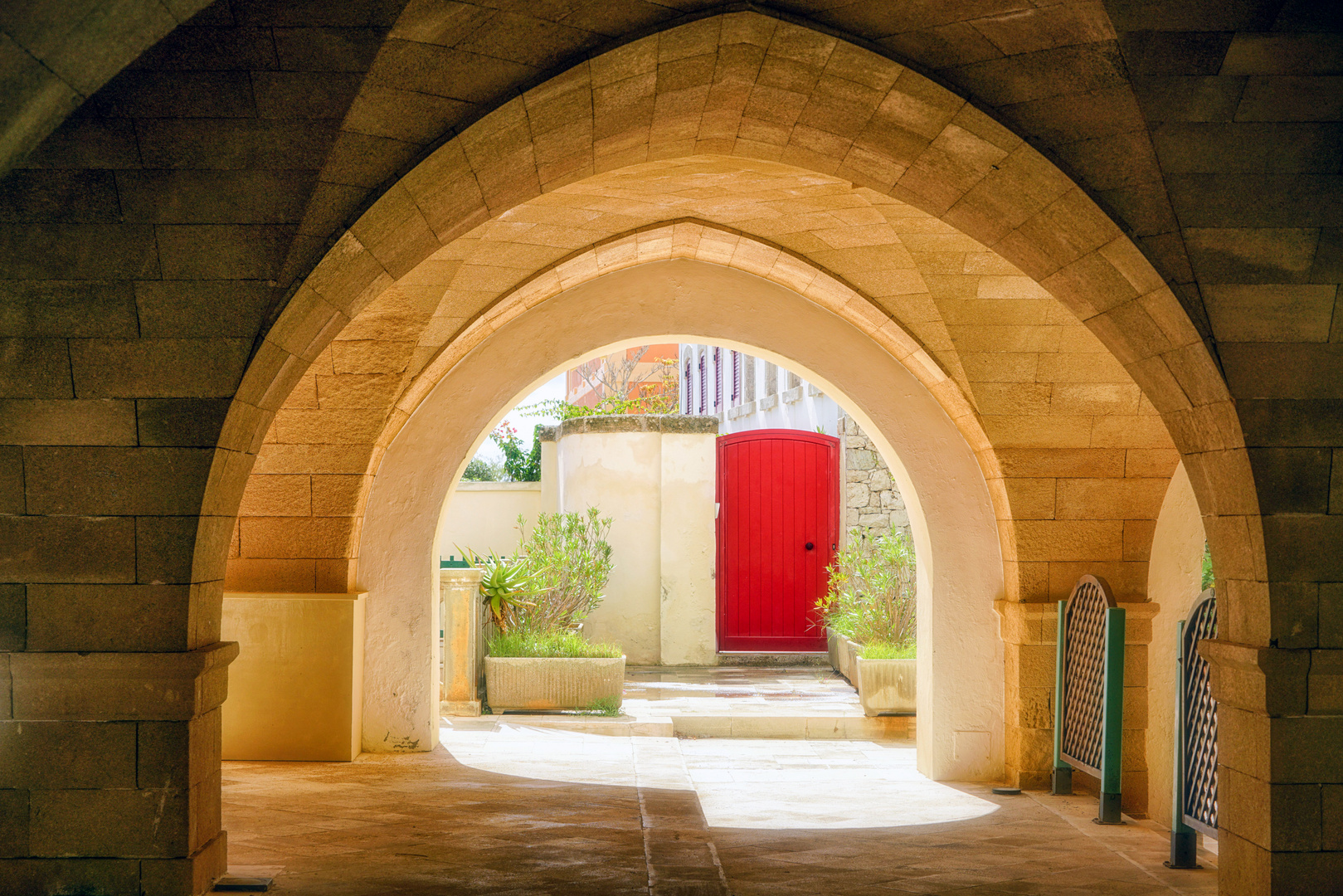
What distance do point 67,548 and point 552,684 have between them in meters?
4.69

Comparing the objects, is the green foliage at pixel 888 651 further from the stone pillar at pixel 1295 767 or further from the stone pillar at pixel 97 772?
the stone pillar at pixel 97 772

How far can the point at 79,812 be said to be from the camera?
290 cm

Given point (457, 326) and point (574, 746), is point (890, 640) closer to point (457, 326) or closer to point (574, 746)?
point (574, 746)

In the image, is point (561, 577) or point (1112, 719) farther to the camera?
point (561, 577)

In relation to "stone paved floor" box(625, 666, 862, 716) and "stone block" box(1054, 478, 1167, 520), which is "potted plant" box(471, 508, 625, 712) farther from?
"stone block" box(1054, 478, 1167, 520)

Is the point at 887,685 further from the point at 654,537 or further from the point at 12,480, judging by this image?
the point at 12,480

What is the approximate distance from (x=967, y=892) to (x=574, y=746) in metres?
3.06

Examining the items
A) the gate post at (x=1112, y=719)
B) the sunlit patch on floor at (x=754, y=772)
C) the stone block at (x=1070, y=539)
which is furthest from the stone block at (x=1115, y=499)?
the sunlit patch on floor at (x=754, y=772)

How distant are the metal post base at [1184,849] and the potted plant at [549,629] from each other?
4093 mm

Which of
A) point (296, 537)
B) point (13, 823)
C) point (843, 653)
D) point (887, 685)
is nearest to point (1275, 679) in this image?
point (13, 823)

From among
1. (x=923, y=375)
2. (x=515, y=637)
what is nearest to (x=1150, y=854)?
(x=923, y=375)

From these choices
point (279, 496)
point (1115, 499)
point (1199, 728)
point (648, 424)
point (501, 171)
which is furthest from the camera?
point (648, 424)

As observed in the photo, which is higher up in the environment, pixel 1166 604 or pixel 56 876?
pixel 1166 604

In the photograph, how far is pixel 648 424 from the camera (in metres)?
10.3
